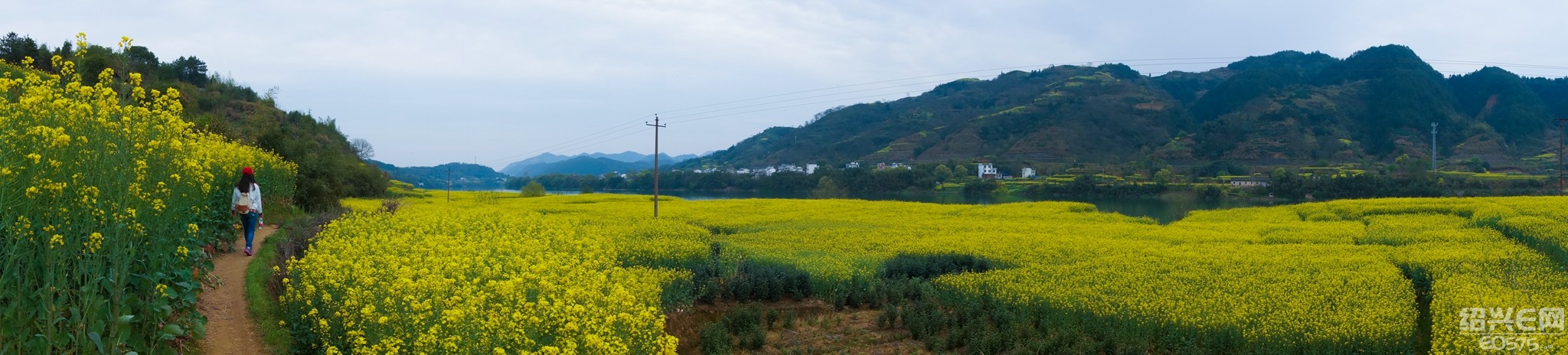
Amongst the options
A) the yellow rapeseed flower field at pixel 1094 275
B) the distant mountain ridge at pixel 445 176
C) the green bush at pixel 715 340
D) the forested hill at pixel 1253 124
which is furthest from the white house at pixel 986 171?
the green bush at pixel 715 340

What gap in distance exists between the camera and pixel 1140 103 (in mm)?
154125

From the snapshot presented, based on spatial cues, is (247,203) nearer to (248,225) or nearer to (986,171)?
(248,225)

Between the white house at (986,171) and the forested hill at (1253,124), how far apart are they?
48.7 ft

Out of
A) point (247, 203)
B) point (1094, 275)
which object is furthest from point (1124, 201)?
point (247, 203)

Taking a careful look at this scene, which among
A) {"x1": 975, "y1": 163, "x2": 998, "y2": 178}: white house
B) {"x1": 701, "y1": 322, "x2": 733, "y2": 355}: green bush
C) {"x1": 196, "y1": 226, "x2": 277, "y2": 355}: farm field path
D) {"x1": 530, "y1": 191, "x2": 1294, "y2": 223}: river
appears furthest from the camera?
{"x1": 975, "y1": 163, "x2": 998, "y2": 178}: white house

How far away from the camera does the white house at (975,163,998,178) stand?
10094 cm

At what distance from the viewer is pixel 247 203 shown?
47.7 ft

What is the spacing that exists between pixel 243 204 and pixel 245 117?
37.0m

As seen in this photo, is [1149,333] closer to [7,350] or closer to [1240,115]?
[7,350]

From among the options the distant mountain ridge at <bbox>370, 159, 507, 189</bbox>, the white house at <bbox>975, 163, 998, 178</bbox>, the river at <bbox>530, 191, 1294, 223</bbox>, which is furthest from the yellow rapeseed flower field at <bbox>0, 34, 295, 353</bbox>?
the distant mountain ridge at <bbox>370, 159, 507, 189</bbox>

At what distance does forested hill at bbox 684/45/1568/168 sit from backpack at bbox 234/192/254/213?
116 metres

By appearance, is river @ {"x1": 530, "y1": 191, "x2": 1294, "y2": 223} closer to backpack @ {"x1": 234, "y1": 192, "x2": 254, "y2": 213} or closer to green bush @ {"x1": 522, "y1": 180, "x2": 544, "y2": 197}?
green bush @ {"x1": 522, "y1": 180, "x2": 544, "y2": 197}

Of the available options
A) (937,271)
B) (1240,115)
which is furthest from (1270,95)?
(937,271)

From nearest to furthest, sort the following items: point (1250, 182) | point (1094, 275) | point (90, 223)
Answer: point (90, 223), point (1094, 275), point (1250, 182)
